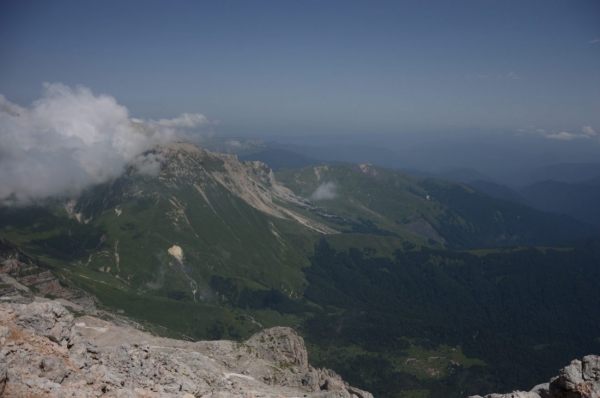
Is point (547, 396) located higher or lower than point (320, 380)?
higher

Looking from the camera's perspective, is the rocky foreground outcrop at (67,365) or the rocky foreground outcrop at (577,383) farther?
the rocky foreground outcrop at (577,383)

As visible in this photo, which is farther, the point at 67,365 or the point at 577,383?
the point at 577,383

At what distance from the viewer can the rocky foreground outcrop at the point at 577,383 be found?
108ft

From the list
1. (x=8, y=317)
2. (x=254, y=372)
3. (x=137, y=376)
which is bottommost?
(x=254, y=372)

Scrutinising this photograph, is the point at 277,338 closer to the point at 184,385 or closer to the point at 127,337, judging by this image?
the point at 127,337

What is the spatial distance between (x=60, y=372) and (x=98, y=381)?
11.0 ft

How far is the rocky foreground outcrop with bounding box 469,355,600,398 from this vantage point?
32.8 metres

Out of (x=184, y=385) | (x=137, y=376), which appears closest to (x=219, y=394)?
(x=184, y=385)

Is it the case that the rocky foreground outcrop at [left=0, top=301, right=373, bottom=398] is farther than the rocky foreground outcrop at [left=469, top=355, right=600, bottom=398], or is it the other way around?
the rocky foreground outcrop at [left=469, top=355, right=600, bottom=398]

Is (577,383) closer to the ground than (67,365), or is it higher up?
higher up

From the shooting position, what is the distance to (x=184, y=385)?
4097 cm

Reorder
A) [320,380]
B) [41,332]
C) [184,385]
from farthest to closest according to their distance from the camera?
[320,380] < [184,385] < [41,332]

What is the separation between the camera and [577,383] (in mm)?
33594

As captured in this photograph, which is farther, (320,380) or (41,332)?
(320,380)
